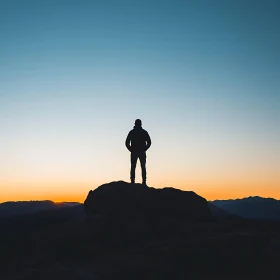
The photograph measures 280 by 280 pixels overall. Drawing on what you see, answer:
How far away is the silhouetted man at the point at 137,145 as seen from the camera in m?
21.3

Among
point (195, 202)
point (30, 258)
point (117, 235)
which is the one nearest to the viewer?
point (30, 258)

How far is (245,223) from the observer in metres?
19.2

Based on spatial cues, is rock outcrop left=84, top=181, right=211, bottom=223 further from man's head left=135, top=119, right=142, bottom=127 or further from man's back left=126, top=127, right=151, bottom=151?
man's head left=135, top=119, right=142, bottom=127

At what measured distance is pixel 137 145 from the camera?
21.3 m

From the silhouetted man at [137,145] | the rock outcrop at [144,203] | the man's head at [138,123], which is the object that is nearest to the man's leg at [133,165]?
the silhouetted man at [137,145]

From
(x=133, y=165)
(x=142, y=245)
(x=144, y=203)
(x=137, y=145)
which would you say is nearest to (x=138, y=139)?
(x=137, y=145)

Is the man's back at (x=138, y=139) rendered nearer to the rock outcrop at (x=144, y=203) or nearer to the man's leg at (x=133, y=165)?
the man's leg at (x=133, y=165)

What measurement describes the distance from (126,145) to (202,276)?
33.2 feet

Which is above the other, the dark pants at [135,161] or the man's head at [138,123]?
the man's head at [138,123]

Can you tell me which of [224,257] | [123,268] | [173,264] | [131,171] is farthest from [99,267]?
[131,171]

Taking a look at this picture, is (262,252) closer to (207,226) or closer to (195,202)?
(207,226)

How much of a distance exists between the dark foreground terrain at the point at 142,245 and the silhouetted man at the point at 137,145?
1618 millimetres

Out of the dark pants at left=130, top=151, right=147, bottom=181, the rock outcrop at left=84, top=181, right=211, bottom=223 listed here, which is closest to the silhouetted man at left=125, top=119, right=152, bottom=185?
the dark pants at left=130, top=151, right=147, bottom=181

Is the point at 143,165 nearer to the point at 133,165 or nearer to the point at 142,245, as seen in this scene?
the point at 133,165
